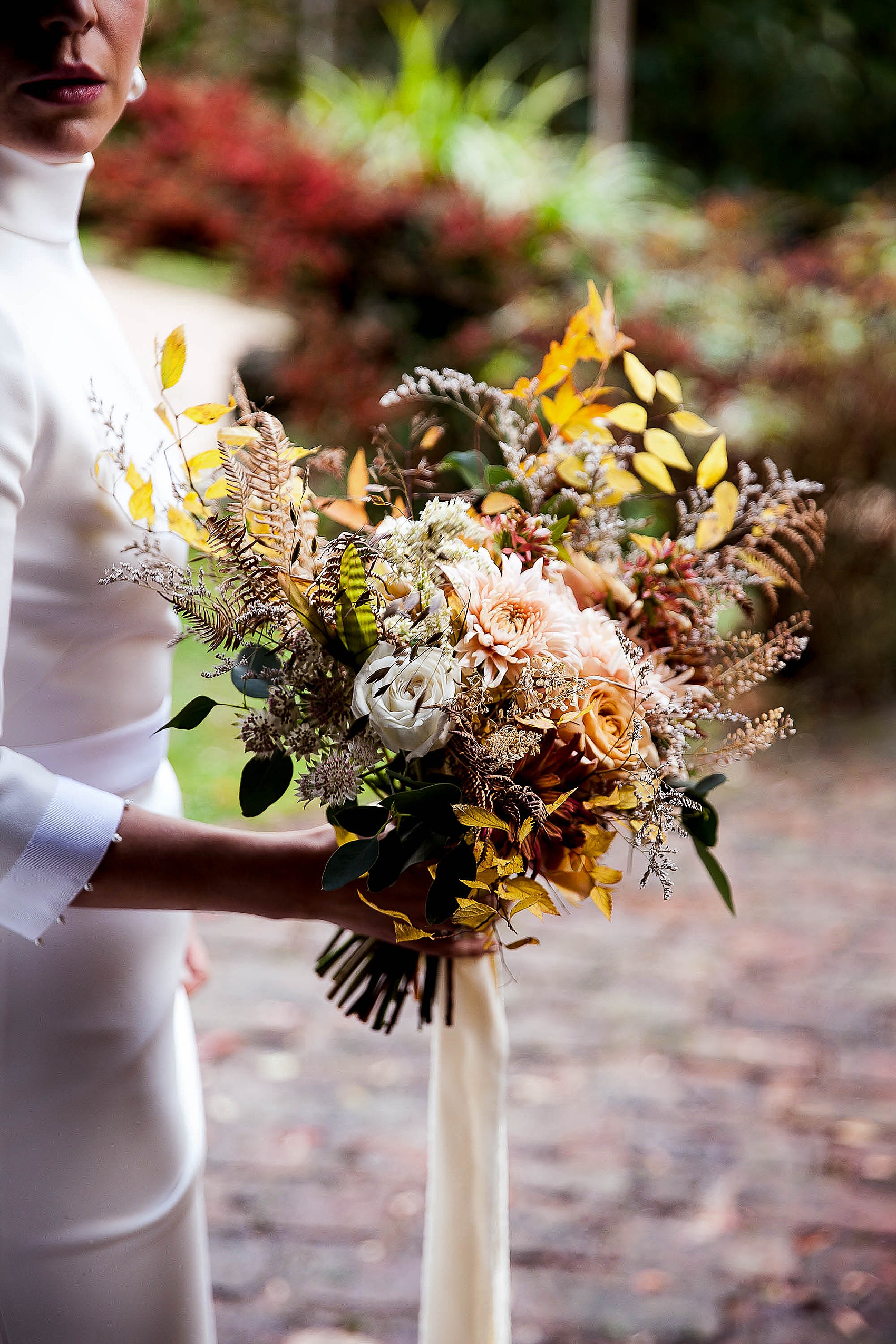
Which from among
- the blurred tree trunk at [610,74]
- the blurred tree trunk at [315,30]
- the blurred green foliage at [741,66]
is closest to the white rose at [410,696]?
the blurred tree trunk at [610,74]

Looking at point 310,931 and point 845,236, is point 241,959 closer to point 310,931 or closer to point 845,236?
point 310,931

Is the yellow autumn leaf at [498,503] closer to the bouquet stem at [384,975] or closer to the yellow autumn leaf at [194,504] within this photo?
→ the yellow autumn leaf at [194,504]

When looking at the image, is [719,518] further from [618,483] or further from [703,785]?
[703,785]

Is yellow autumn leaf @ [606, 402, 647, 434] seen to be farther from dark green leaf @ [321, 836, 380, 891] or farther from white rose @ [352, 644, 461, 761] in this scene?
dark green leaf @ [321, 836, 380, 891]

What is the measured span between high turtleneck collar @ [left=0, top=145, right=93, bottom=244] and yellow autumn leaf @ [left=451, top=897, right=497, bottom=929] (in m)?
0.76

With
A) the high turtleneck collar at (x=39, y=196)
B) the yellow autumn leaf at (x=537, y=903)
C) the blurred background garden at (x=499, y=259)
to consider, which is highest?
the blurred background garden at (x=499, y=259)

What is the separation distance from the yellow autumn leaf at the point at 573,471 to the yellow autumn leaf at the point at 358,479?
0.71 ft

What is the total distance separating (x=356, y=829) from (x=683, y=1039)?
2.59m

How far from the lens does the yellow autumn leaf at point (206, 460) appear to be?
1.19 metres

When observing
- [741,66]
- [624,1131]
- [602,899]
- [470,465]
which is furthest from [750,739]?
[741,66]

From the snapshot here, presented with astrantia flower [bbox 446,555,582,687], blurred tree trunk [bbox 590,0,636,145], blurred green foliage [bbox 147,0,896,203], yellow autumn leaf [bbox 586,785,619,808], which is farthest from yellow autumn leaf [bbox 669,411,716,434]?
blurred green foliage [bbox 147,0,896,203]

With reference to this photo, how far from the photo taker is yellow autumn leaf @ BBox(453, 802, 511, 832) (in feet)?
3.52

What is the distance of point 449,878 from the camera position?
1.12 metres

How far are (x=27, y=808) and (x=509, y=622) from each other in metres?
0.46
